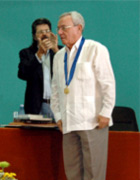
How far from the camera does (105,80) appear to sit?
2.34m

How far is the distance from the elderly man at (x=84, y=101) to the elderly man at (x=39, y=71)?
29.8 inches

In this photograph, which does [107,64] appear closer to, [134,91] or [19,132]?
[19,132]

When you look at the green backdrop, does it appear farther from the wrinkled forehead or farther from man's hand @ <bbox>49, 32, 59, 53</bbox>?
the wrinkled forehead

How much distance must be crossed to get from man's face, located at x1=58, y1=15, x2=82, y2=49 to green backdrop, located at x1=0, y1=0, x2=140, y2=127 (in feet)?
5.92

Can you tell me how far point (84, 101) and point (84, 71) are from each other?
0.64 feet

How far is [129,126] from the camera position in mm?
3336

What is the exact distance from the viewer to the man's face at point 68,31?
7.79ft

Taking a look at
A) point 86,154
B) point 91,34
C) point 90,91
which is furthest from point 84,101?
point 91,34

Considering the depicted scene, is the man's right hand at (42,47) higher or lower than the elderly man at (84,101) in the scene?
higher

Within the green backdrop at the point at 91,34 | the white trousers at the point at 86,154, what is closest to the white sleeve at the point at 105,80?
the white trousers at the point at 86,154

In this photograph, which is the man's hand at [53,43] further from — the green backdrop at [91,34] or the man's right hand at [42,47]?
the green backdrop at [91,34]

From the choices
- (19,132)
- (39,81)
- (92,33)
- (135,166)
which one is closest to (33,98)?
(39,81)

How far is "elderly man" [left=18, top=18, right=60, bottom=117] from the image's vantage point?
3.17 meters

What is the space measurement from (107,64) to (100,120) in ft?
1.21
